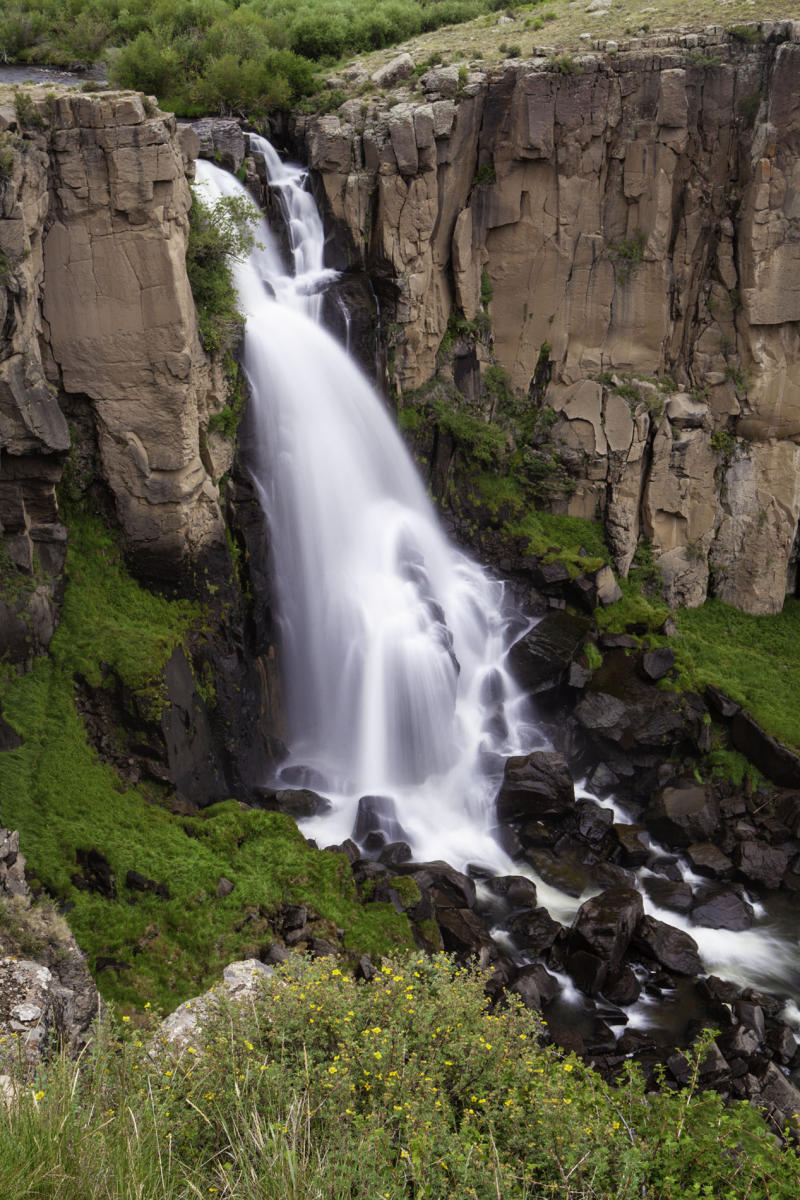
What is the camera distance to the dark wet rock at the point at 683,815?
18.4 m

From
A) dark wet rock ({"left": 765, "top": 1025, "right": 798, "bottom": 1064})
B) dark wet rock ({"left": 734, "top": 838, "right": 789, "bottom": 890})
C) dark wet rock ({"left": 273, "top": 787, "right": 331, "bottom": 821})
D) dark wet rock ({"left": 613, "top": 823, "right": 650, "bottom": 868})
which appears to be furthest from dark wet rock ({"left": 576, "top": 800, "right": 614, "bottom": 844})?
dark wet rock ({"left": 273, "top": 787, "right": 331, "bottom": 821})

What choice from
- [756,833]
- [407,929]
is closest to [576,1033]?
[407,929]

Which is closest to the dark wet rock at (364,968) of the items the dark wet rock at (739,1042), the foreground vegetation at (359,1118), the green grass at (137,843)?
the green grass at (137,843)

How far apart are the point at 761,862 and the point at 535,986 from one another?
643cm

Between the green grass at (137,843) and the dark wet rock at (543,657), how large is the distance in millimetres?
7733

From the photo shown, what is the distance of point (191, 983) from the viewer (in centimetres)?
1126

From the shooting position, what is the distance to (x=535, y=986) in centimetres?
1372

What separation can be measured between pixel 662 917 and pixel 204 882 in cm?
861

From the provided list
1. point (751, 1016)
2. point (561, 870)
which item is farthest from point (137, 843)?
point (751, 1016)

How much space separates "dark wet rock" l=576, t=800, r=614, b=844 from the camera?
1789cm

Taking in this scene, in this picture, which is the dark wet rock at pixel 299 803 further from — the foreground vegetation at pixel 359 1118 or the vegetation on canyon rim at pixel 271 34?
the vegetation on canyon rim at pixel 271 34

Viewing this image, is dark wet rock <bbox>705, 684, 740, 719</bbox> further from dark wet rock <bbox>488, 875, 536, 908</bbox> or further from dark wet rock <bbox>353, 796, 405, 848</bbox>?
dark wet rock <bbox>353, 796, 405, 848</bbox>

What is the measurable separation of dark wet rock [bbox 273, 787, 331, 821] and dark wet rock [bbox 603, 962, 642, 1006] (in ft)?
19.3

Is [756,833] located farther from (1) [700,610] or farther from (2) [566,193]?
(2) [566,193]
